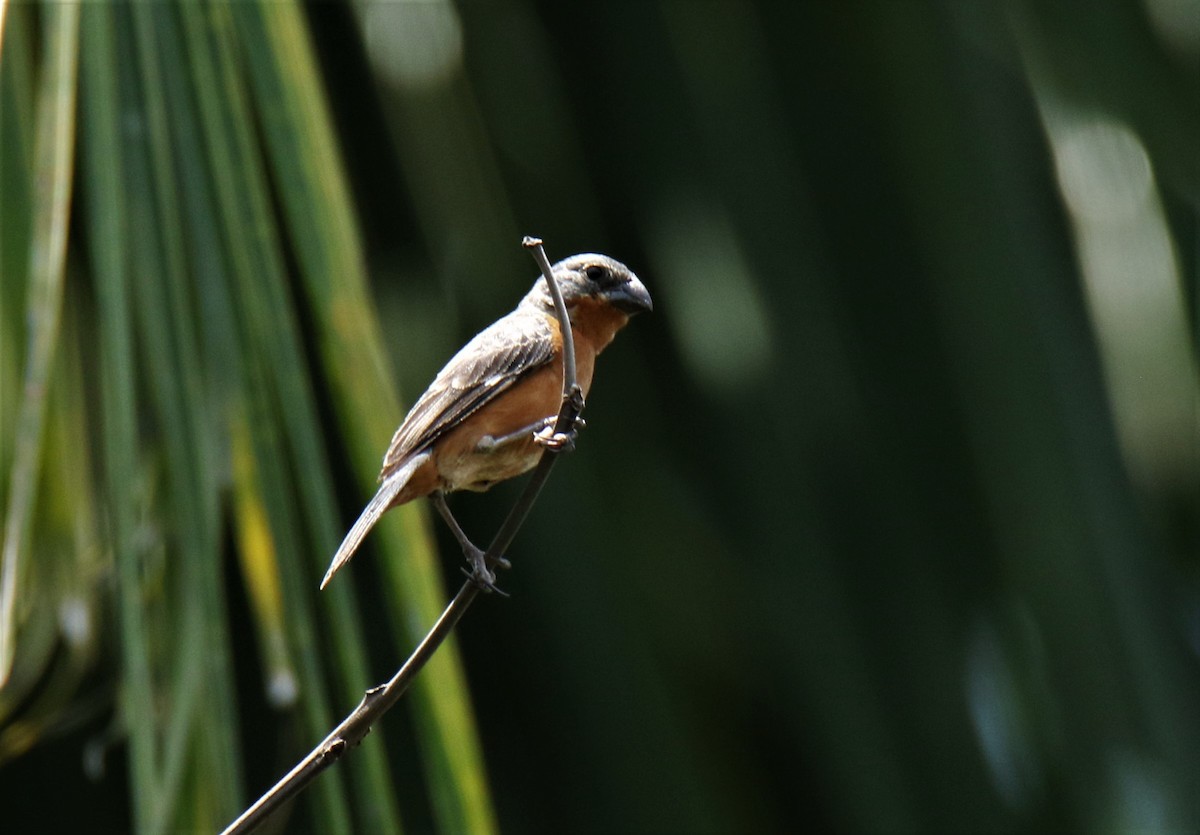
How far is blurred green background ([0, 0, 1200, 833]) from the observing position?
1979 millimetres

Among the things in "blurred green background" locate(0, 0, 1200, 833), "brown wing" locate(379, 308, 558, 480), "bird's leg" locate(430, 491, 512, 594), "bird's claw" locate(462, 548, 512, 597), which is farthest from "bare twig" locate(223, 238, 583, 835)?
"brown wing" locate(379, 308, 558, 480)

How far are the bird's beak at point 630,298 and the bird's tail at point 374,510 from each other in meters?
0.60

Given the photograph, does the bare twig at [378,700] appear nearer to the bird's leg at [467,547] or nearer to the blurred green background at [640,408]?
the blurred green background at [640,408]

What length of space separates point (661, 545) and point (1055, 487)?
113 cm

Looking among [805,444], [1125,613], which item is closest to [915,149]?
[805,444]

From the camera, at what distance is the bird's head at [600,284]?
327cm

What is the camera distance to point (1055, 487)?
279 centimetres

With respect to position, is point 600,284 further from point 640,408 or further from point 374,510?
point 374,510

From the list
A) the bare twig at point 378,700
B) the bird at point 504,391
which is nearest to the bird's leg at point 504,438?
the bird at point 504,391

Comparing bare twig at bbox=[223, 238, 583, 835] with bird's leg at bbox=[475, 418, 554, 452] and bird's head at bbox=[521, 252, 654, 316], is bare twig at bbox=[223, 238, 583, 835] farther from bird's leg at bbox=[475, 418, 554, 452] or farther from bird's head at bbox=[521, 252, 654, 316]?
bird's head at bbox=[521, 252, 654, 316]

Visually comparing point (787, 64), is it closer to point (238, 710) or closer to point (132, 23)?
point (132, 23)

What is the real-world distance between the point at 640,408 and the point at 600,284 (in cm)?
37

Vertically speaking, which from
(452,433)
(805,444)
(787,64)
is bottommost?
(805,444)

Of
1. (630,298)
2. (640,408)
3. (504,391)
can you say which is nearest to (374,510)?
(504,391)
